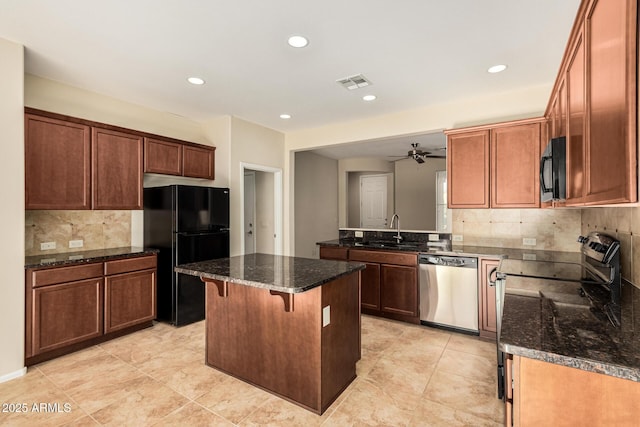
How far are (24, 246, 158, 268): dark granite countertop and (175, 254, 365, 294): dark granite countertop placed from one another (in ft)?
4.26

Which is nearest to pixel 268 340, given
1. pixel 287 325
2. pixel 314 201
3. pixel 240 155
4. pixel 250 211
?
pixel 287 325

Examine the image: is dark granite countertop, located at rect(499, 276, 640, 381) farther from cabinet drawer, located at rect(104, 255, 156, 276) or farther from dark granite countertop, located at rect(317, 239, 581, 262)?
cabinet drawer, located at rect(104, 255, 156, 276)

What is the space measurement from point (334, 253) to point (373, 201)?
4.16 metres

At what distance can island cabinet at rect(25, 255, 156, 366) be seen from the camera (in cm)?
264

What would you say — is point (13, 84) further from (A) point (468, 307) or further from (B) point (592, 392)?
(A) point (468, 307)

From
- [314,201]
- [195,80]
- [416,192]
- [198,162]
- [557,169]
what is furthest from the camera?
[416,192]

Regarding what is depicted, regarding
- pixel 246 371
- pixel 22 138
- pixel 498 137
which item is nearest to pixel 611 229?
pixel 498 137

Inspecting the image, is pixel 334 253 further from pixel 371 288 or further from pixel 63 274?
pixel 63 274

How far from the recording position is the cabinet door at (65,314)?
104 inches

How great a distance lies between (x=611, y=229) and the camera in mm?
2195

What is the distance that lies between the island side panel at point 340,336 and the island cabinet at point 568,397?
1.24 m

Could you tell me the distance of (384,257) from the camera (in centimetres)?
379

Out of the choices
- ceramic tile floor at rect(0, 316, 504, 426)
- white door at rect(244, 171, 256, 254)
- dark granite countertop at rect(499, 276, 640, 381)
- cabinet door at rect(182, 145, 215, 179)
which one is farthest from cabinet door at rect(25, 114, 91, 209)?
dark granite countertop at rect(499, 276, 640, 381)

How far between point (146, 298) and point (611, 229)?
4.36m
